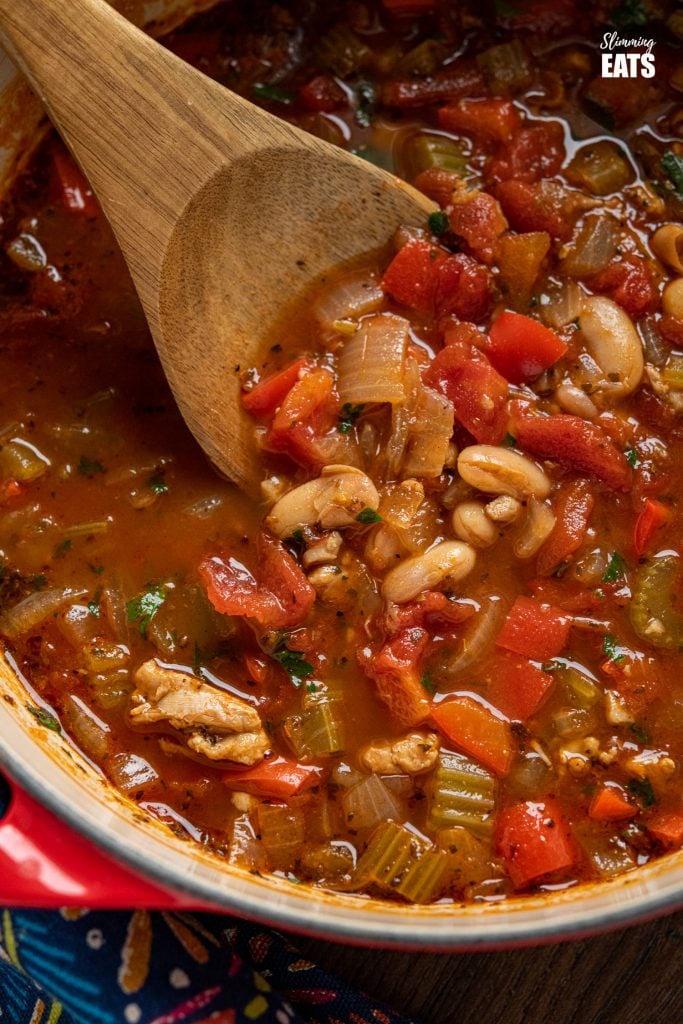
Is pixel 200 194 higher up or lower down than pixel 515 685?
higher up

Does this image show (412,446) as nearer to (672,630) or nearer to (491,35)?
(672,630)

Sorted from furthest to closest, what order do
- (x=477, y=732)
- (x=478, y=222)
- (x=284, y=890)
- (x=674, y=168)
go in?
(x=674, y=168) < (x=478, y=222) < (x=477, y=732) < (x=284, y=890)

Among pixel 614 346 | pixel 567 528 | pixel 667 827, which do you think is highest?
pixel 614 346

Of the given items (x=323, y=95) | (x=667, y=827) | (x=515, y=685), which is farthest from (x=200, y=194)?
(x=667, y=827)

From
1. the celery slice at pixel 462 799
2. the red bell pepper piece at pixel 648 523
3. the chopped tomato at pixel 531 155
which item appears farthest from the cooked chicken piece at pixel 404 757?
the chopped tomato at pixel 531 155

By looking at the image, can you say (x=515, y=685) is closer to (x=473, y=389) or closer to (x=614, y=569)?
(x=614, y=569)

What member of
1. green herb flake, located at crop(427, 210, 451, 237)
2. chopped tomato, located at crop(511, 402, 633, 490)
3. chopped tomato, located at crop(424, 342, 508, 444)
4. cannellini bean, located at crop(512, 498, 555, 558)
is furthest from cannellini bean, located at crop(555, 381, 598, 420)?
green herb flake, located at crop(427, 210, 451, 237)
